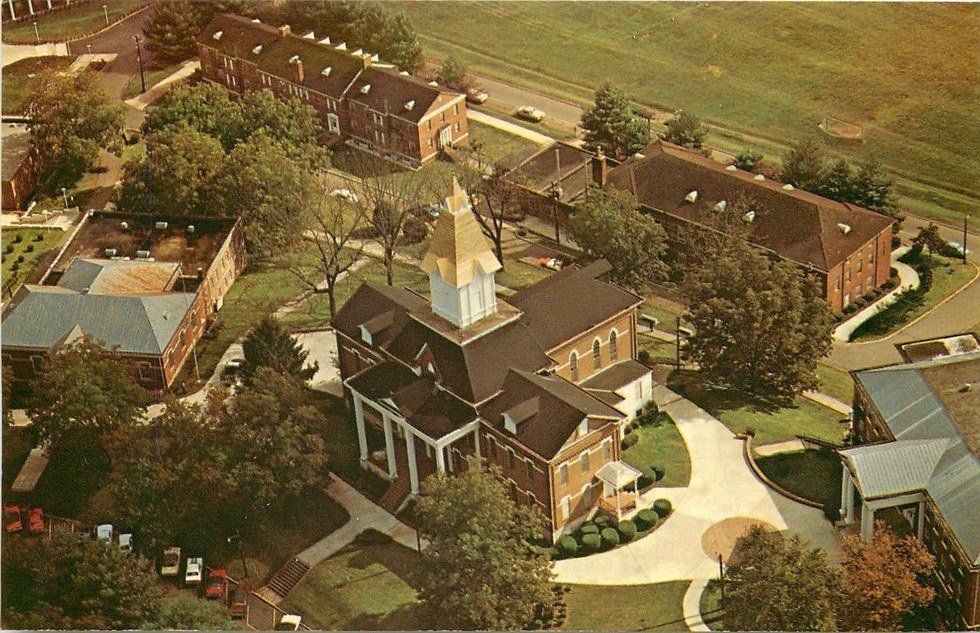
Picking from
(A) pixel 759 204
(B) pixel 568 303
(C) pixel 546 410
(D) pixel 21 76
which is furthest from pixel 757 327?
(D) pixel 21 76

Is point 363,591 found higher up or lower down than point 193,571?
lower down

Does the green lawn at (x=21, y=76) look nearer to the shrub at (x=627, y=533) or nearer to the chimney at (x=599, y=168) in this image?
the chimney at (x=599, y=168)

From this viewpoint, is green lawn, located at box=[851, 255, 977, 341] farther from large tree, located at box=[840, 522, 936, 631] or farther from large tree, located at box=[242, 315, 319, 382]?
large tree, located at box=[242, 315, 319, 382]

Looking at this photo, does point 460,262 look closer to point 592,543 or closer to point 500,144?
point 592,543

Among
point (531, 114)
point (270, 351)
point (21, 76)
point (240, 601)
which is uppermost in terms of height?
point (21, 76)

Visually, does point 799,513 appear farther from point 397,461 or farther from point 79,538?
point 79,538

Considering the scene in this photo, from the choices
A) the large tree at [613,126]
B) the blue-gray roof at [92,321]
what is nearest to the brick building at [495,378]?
the blue-gray roof at [92,321]

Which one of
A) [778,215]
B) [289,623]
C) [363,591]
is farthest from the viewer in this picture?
[778,215]
